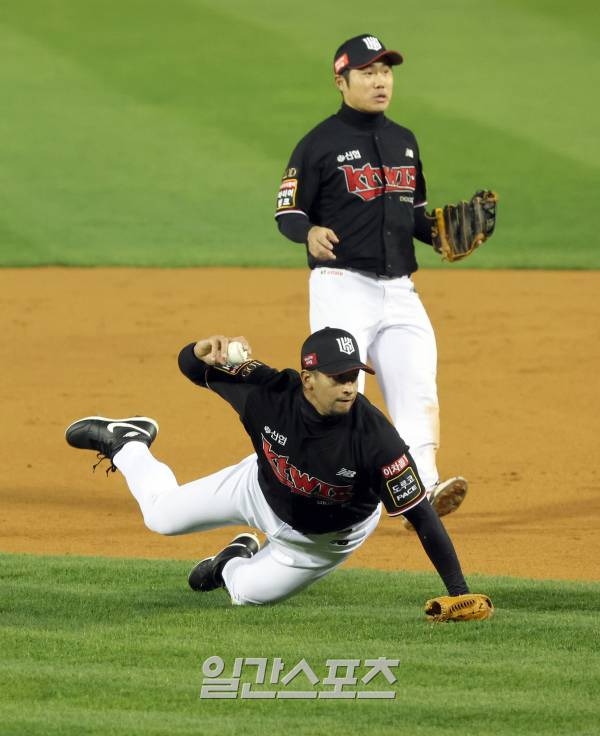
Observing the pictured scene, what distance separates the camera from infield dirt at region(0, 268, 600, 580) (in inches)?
352

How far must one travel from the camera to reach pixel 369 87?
780 centimetres

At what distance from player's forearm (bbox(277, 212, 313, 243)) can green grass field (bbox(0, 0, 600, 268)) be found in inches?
369

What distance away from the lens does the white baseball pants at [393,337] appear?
25.3 feet

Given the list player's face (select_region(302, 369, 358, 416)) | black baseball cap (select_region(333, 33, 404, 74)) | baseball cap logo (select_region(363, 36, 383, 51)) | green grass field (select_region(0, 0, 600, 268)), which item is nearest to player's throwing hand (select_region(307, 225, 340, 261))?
black baseball cap (select_region(333, 33, 404, 74))

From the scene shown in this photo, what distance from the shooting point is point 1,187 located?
19.6m

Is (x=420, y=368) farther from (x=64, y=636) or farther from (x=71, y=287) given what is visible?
(x=71, y=287)

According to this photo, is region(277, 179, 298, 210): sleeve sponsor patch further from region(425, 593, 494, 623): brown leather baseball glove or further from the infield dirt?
region(425, 593, 494, 623): brown leather baseball glove

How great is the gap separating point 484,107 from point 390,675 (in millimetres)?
17417

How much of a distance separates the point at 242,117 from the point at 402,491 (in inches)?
638

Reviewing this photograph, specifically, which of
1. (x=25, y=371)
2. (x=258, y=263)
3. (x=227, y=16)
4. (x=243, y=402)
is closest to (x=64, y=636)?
(x=243, y=402)

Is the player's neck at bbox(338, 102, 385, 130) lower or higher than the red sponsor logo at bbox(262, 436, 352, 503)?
higher

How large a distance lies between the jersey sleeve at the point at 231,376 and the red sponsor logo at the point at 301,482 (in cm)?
27

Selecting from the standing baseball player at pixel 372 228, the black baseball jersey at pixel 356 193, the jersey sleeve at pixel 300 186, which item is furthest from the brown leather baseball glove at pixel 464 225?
the jersey sleeve at pixel 300 186

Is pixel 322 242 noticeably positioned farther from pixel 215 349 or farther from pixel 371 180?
pixel 215 349
